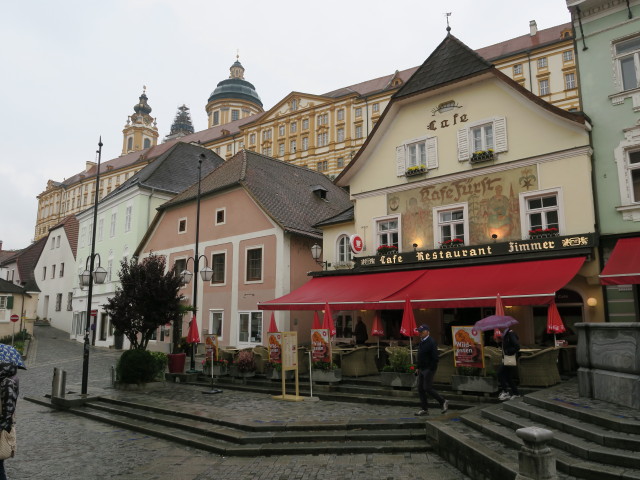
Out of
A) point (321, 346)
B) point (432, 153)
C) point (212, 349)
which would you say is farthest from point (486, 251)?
point (212, 349)

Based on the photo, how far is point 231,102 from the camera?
316 feet

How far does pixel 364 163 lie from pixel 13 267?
50593 millimetres

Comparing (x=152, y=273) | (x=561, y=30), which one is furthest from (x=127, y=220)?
(x=561, y=30)

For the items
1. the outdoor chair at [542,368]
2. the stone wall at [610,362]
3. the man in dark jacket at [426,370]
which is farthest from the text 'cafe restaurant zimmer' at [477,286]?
the man in dark jacket at [426,370]

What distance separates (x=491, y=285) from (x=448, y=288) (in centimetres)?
132

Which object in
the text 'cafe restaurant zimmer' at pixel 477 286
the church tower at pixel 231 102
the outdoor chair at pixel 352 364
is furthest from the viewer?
the church tower at pixel 231 102

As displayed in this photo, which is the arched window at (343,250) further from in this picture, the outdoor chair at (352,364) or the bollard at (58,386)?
the bollard at (58,386)

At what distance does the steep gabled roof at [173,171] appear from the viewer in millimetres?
36969

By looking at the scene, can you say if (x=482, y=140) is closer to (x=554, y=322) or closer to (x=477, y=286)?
(x=477, y=286)

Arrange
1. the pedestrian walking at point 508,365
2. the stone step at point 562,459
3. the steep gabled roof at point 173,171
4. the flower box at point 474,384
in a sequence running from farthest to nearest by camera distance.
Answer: the steep gabled roof at point 173,171 → the flower box at point 474,384 → the pedestrian walking at point 508,365 → the stone step at point 562,459

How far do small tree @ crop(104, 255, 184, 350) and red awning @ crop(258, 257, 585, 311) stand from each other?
3.41 m

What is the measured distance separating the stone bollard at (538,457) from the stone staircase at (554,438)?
1.06 m

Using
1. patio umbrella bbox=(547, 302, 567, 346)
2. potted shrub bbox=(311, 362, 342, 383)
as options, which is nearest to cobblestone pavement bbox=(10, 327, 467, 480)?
potted shrub bbox=(311, 362, 342, 383)

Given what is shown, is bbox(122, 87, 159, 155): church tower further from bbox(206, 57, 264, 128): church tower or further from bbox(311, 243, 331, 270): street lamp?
bbox(311, 243, 331, 270): street lamp
